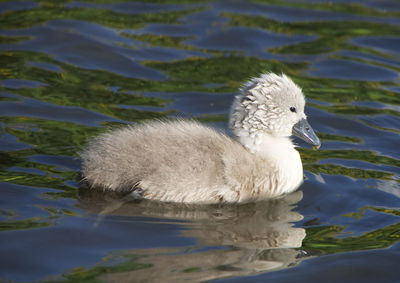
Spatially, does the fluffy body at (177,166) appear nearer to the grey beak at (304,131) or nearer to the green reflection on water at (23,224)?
the grey beak at (304,131)

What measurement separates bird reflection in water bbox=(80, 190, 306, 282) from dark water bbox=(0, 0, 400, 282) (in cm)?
1

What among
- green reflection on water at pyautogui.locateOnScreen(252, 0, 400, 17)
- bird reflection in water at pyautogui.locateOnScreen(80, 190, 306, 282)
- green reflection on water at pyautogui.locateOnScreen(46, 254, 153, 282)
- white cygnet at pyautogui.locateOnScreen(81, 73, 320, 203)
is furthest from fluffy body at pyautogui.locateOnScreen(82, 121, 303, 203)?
green reflection on water at pyautogui.locateOnScreen(252, 0, 400, 17)

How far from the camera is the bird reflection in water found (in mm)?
4371

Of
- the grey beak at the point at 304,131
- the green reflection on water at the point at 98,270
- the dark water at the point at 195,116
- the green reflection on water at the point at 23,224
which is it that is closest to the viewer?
the green reflection on water at the point at 98,270

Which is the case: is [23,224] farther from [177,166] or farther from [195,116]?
[195,116]

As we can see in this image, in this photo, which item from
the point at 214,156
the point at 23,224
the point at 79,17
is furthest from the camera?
the point at 79,17

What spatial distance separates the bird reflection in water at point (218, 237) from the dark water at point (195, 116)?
14 millimetres

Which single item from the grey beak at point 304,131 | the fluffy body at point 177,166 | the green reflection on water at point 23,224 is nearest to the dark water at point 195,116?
the green reflection on water at point 23,224

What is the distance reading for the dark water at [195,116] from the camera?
4.57 m

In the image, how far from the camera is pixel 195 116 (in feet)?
23.5

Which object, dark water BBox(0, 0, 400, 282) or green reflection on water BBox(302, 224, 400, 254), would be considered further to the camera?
green reflection on water BBox(302, 224, 400, 254)

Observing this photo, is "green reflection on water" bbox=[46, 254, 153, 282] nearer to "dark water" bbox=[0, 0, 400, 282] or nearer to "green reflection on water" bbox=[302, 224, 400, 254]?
"dark water" bbox=[0, 0, 400, 282]

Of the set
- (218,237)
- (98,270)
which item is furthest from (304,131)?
(98,270)

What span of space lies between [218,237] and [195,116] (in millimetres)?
2514
